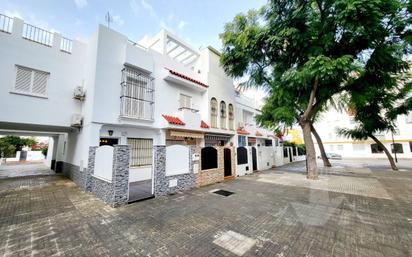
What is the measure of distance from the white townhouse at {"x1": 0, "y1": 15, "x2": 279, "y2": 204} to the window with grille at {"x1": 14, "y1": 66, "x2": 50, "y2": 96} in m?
0.04

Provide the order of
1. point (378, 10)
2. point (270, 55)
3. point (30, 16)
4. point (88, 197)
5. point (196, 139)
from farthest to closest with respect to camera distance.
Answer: point (196, 139) < point (270, 55) < point (30, 16) < point (378, 10) < point (88, 197)

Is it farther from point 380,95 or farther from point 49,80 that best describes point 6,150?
point 380,95

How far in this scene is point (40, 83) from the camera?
8.75 m

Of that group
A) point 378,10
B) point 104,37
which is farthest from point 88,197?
point 378,10

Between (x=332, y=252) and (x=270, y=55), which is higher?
(x=270, y=55)

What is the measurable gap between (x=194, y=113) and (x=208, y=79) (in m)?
3.98

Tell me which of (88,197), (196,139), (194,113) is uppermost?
(194,113)

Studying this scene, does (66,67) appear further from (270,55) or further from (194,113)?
(270,55)

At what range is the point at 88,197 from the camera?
7.39 meters

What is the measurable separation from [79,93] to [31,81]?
1999 millimetres

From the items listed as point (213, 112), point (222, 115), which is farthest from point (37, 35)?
point (222, 115)

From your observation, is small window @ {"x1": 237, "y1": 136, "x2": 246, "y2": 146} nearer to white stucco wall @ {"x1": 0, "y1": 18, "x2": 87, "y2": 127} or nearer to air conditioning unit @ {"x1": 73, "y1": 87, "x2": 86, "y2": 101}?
air conditioning unit @ {"x1": 73, "y1": 87, "x2": 86, "y2": 101}

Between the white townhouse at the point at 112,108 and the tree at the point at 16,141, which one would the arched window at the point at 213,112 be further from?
the tree at the point at 16,141

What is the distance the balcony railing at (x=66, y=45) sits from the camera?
956 cm
